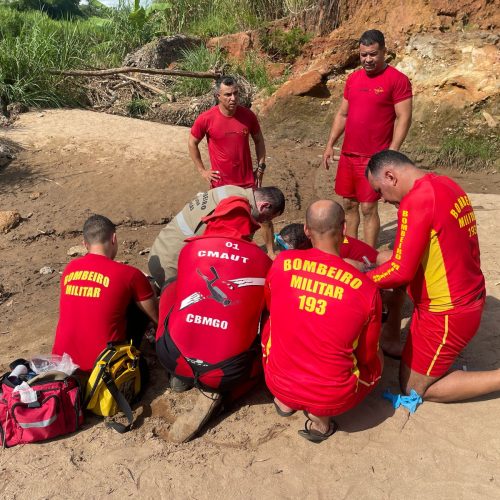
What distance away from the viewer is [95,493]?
2.91m

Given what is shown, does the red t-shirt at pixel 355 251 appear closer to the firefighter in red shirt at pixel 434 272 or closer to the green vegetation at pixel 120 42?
the firefighter in red shirt at pixel 434 272

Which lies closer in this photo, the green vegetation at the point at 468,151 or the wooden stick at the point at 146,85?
the green vegetation at the point at 468,151

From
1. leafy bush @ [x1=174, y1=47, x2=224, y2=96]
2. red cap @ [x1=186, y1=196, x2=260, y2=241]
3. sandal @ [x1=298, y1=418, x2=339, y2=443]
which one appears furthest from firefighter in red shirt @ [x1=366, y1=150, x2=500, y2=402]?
leafy bush @ [x1=174, y1=47, x2=224, y2=96]

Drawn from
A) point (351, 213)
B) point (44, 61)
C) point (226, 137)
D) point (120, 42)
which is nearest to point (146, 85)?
point (44, 61)

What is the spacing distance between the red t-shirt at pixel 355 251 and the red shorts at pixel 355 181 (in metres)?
1.03

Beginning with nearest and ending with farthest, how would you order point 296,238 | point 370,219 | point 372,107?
point 296,238, point 372,107, point 370,219

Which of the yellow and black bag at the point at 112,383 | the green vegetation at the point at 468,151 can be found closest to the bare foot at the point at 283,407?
the yellow and black bag at the point at 112,383

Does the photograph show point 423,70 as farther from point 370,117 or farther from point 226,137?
point 226,137

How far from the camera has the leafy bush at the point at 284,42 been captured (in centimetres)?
1127

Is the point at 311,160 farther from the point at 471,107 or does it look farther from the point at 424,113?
the point at 471,107

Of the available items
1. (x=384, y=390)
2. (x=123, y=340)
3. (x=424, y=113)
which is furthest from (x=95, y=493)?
(x=424, y=113)

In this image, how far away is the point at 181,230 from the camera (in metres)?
4.29

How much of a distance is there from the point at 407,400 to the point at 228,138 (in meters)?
3.15

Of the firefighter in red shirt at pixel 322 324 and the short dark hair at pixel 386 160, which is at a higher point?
the short dark hair at pixel 386 160
